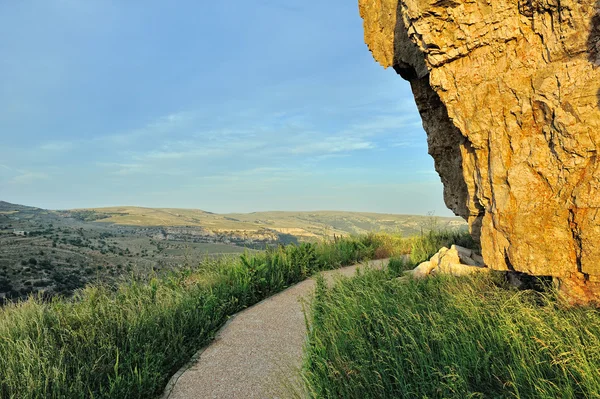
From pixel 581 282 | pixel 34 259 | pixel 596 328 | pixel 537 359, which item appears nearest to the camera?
pixel 537 359

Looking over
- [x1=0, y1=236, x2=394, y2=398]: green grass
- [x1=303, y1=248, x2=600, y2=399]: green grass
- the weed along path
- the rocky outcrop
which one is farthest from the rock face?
[x1=0, y1=236, x2=394, y2=398]: green grass

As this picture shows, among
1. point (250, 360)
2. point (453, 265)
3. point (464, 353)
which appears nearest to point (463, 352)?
point (464, 353)

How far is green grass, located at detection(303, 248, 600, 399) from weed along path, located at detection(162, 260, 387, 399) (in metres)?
0.52

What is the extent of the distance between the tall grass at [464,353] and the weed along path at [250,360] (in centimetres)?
56

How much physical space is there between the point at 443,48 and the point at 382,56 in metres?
3.15

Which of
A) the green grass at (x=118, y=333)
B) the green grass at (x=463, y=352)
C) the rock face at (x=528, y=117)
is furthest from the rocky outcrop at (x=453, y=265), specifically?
the green grass at (x=118, y=333)

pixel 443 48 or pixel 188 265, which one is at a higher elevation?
pixel 443 48

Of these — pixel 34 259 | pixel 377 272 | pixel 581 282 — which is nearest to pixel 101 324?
pixel 377 272

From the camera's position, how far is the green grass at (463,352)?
2922mm

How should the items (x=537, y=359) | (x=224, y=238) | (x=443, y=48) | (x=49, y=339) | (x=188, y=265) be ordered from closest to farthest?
(x=537, y=359) < (x=49, y=339) < (x=443, y=48) < (x=188, y=265) < (x=224, y=238)

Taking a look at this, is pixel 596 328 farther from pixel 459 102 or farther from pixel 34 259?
pixel 34 259

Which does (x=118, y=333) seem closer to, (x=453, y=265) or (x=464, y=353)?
(x=464, y=353)

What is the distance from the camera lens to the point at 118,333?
521cm

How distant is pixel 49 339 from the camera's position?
4.83m
